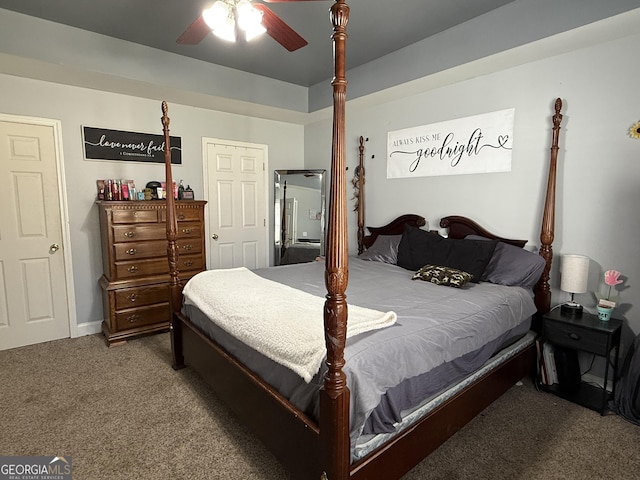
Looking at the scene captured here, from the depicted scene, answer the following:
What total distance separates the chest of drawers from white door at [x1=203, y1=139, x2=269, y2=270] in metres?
0.66

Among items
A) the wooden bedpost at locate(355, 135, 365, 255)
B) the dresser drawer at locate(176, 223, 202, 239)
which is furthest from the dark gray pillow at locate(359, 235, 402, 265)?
the dresser drawer at locate(176, 223, 202, 239)

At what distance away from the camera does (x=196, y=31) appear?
2.27 metres

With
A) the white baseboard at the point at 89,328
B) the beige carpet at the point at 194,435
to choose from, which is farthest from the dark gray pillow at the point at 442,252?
the white baseboard at the point at 89,328

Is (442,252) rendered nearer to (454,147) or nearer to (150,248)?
(454,147)

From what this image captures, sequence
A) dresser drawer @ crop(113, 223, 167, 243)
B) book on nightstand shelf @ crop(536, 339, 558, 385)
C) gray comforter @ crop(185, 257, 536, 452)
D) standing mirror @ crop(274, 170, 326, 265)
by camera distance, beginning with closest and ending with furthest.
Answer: gray comforter @ crop(185, 257, 536, 452) < book on nightstand shelf @ crop(536, 339, 558, 385) < dresser drawer @ crop(113, 223, 167, 243) < standing mirror @ crop(274, 170, 326, 265)

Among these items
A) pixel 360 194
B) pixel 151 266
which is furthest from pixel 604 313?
pixel 151 266

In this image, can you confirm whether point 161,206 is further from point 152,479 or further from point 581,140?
point 581,140

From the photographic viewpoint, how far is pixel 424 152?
354 cm

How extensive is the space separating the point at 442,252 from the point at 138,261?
2.93 meters

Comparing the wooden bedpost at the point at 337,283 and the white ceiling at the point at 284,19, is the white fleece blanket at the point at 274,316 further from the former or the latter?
the white ceiling at the point at 284,19

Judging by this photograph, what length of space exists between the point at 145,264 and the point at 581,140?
3958 millimetres

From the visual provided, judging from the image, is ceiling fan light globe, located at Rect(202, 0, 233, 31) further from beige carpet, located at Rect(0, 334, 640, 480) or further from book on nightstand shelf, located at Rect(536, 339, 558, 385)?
book on nightstand shelf, located at Rect(536, 339, 558, 385)

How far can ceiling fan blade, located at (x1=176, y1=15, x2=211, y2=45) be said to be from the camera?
215cm

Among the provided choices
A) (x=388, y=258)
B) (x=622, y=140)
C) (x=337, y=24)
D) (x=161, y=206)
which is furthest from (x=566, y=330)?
(x=161, y=206)
